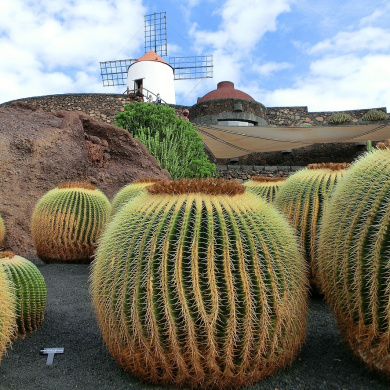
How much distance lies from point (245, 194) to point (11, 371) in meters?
1.64

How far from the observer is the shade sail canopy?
13.1 meters

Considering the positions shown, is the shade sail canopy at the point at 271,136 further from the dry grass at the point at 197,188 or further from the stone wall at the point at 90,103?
the dry grass at the point at 197,188

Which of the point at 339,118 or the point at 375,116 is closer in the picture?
the point at 375,116

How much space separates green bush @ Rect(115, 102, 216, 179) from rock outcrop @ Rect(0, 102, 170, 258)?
5.81 feet

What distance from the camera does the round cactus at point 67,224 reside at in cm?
519

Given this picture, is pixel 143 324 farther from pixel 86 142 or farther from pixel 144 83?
pixel 144 83

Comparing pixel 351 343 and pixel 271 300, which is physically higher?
pixel 271 300

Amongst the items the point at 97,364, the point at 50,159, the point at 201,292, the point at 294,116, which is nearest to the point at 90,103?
the point at 294,116

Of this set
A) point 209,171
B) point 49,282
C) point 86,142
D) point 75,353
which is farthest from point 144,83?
point 75,353

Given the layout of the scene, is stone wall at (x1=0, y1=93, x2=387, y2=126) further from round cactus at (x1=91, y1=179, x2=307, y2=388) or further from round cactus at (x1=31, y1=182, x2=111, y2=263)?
round cactus at (x1=91, y1=179, x2=307, y2=388)

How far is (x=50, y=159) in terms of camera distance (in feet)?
22.5

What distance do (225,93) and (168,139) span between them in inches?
564

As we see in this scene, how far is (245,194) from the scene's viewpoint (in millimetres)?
2299

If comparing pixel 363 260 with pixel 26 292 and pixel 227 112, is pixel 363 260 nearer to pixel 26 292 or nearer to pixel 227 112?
pixel 26 292
